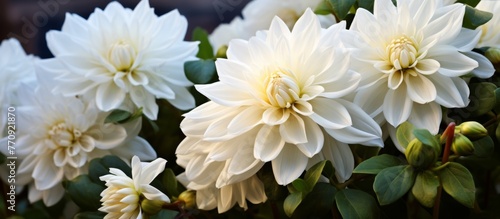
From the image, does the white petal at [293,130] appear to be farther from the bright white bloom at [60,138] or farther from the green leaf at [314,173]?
the bright white bloom at [60,138]

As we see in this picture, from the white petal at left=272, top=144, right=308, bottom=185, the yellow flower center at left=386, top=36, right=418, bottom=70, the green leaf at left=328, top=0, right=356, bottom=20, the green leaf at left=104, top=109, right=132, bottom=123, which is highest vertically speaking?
the green leaf at left=328, top=0, right=356, bottom=20

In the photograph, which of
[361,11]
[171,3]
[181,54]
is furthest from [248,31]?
[171,3]

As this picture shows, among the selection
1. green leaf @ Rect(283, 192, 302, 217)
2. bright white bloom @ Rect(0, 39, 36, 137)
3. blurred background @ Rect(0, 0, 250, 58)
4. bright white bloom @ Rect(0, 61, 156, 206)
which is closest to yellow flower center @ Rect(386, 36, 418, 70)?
green leaf @ Rect(283, 192, 302, 217)

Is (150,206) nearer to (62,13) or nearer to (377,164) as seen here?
(377,164)

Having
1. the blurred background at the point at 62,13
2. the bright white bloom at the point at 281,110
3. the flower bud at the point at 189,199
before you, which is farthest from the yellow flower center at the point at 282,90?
the blurred background at the point at 62,13

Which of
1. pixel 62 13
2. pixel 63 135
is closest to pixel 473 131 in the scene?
pixel 63 135

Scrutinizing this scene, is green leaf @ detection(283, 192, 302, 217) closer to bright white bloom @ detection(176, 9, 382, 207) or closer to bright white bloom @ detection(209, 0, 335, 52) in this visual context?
bright white bloom @ detection(176, 9, 382, 207)
